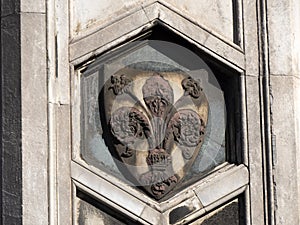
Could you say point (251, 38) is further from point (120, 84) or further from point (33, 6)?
point (33, 6)

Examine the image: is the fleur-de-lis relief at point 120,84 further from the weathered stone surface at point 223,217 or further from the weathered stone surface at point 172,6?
the weathered stone surface at point 223,217

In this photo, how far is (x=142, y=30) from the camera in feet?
24.4

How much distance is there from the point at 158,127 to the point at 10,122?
32.9 inches

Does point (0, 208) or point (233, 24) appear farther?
point (233, 24)

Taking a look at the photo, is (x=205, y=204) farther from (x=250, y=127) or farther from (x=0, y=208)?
(x=0, y=208)

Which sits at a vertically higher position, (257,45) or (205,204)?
(257,45)

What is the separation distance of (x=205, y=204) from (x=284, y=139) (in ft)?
1.87

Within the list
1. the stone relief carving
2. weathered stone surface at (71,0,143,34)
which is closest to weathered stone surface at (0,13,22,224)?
weathered stone surface at (71,0,143,34)

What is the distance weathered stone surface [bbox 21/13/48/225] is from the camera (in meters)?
7.05

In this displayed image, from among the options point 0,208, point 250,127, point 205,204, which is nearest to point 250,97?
point 250,127

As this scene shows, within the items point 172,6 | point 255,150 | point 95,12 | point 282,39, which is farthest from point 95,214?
point 282,39

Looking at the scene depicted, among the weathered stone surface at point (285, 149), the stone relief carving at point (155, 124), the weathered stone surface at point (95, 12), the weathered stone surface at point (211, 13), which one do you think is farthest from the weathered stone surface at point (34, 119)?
the weathered stone surface at point (285, 149)

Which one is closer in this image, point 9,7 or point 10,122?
point 10,122

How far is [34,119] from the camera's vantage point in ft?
23.4
